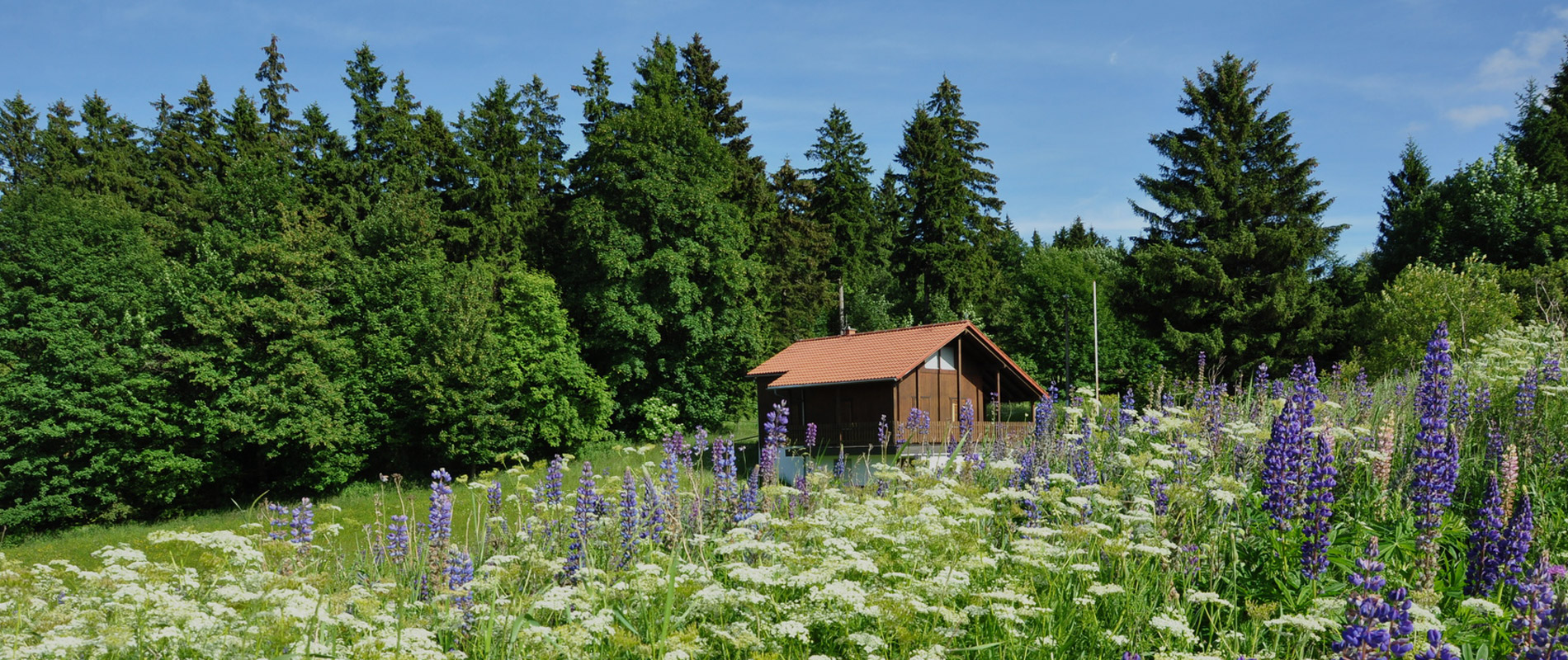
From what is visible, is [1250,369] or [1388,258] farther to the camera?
[1388,258]

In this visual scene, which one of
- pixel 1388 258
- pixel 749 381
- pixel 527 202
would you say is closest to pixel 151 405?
pixel 527 202

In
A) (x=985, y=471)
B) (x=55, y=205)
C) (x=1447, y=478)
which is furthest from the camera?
(x=55, y=205)

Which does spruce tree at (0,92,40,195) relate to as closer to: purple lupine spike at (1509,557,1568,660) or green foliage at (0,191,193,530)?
green foliage at (0,191,193,530)

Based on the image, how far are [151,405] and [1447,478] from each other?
112 ft

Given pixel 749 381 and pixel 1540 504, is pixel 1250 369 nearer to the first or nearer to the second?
pixel 749 381

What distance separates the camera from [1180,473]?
18.9 feet

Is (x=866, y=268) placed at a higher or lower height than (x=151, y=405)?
higher

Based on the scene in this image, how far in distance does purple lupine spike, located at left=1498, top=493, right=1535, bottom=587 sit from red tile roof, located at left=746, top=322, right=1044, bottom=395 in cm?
2413

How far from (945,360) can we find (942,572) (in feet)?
89.5

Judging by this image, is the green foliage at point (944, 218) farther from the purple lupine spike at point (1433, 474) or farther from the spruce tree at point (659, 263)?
the purple lupine spike at point (1433, 474)

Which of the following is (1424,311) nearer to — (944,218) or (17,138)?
(944,218)

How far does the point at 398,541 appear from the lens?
5656mm

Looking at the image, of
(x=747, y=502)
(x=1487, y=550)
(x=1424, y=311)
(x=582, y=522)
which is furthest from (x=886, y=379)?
(x=1487, y=550)

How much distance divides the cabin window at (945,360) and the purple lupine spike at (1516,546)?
26037 mm
